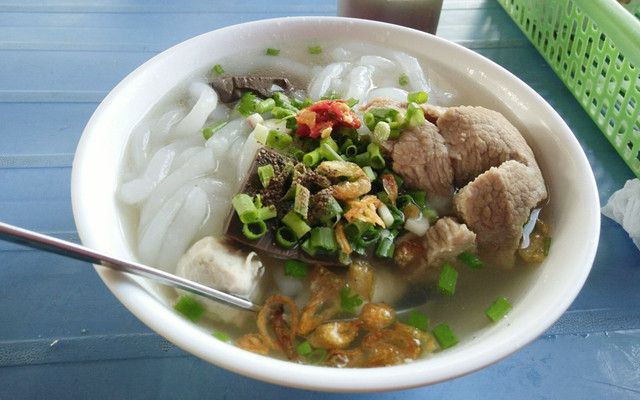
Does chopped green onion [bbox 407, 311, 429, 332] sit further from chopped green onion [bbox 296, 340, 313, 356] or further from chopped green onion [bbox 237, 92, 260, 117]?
chopped green onion [bbox 237, 92, 260, 117]

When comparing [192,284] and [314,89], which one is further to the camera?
[314,89]

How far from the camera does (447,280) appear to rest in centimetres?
156

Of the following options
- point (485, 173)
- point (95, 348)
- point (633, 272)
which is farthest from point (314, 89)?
point (633, 272)

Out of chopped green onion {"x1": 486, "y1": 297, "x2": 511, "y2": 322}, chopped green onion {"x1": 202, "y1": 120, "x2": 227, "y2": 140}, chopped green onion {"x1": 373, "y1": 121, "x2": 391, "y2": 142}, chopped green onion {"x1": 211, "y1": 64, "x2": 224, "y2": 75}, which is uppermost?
chopped green onion {"x1": 373, "y1": 121, "x2": 391, "y2": 142}

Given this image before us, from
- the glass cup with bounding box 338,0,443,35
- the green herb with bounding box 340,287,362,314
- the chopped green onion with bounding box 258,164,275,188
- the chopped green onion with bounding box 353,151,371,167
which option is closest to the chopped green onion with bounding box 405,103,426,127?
the chopped green onion with bounding box 353,151,371,167

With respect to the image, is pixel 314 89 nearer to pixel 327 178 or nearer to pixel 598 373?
pixel 327 178

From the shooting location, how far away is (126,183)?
1.61 metres

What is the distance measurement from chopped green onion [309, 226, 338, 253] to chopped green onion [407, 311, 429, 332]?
31 centimetres

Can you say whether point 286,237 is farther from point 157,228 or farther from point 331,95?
point 331,95

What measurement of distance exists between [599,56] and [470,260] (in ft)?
4.73

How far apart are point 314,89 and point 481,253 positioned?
946 mm

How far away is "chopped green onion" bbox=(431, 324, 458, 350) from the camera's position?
1372 millimetres

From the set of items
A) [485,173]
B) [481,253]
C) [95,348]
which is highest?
[485,173]

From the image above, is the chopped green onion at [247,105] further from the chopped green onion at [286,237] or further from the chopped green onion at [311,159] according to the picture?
the chopped green onion at [286,237]
